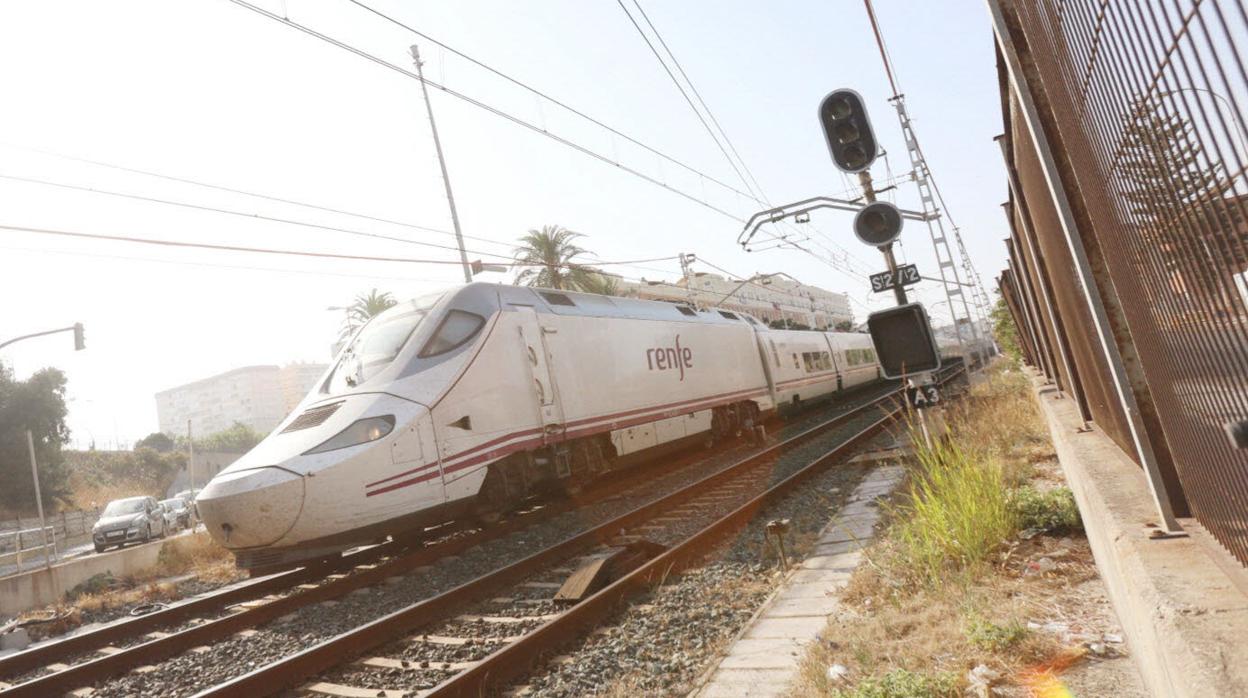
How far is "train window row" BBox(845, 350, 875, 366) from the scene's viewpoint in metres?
27.2

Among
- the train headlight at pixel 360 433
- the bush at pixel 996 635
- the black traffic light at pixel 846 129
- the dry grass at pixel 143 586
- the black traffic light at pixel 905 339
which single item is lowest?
the bush at pixel 996 635

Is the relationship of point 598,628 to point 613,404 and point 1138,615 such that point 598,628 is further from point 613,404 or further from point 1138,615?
point 613,404

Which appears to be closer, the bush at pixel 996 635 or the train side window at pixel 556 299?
the bush at pixel 996 635

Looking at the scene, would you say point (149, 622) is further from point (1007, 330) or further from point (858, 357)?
point (858, 357)

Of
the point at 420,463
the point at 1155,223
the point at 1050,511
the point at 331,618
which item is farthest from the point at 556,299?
the point at 1155,223

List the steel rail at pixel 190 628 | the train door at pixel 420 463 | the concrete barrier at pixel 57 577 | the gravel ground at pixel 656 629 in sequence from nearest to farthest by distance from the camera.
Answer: the gravel ground at pixel 656 629 → the steel rail at pixel 190 628 → the train door at pixel 420 463 → the concrete barrier at pixel 57 577

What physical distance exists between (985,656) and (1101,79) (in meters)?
2.32

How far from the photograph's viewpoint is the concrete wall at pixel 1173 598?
1.41 metres

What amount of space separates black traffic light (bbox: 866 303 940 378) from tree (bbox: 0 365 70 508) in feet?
137

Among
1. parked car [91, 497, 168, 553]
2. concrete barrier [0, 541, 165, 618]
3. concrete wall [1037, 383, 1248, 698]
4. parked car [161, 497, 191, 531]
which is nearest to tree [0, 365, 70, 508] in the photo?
parked car [161, 497, 191, 531]

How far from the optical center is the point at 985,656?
287 centimetres

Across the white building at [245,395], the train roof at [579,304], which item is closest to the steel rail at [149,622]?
the train roof at [579,304]

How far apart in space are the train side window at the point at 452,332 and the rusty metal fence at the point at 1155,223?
657 cm

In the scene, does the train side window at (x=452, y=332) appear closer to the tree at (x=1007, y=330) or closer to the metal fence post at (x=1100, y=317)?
the metal fence post at (x=1100, y=317)
